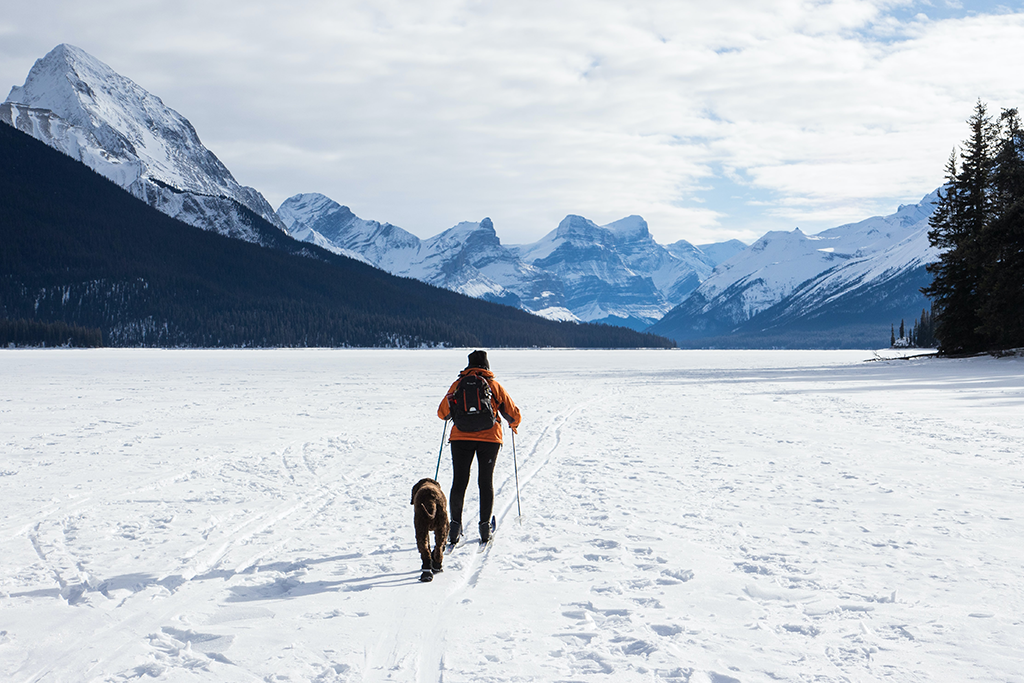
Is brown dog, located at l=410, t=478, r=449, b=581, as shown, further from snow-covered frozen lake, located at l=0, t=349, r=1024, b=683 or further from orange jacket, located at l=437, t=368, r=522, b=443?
orange jacket, located at l=437, t=368, r=522, b=443

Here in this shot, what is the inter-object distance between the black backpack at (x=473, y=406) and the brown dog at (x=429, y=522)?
857mm

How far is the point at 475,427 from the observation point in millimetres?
7492

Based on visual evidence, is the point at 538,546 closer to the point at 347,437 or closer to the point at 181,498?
the point at 181,498

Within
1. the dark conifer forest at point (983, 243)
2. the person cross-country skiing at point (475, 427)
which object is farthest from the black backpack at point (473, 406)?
the dark conifer forest at point (983, 243)

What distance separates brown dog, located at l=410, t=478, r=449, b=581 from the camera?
21.6 feet

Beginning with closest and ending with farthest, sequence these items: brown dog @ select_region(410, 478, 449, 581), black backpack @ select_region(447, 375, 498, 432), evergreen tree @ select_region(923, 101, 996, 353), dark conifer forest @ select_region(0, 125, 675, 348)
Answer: brown dog @ select_region(410, 478, 449, 581), black backpack @ select_region(447, 375, 498, 432), evergreen tree @ select_region(923, 101, 996, 353), dark conifer forest @ select_region(0, 125, 675, 348)

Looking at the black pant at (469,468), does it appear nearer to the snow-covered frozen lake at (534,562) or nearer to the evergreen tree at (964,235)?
the snow-covered frozen lake at (534,562)

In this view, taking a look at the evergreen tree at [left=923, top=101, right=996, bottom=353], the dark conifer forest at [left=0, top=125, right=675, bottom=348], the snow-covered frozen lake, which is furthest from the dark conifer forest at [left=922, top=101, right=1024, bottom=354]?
the dark conifer forest at [left=0, top=125, right=675, bottom=348]

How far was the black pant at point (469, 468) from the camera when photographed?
761cm

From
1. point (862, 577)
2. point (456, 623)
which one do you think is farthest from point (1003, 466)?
point (456, 623)

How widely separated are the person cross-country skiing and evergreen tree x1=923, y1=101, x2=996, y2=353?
44.7m

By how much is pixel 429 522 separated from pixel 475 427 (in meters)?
1.25

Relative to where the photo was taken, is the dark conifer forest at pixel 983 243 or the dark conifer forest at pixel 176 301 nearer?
the dark conifer forest at pixel 983 243

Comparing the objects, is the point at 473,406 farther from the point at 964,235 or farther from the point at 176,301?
the point at 176,301
